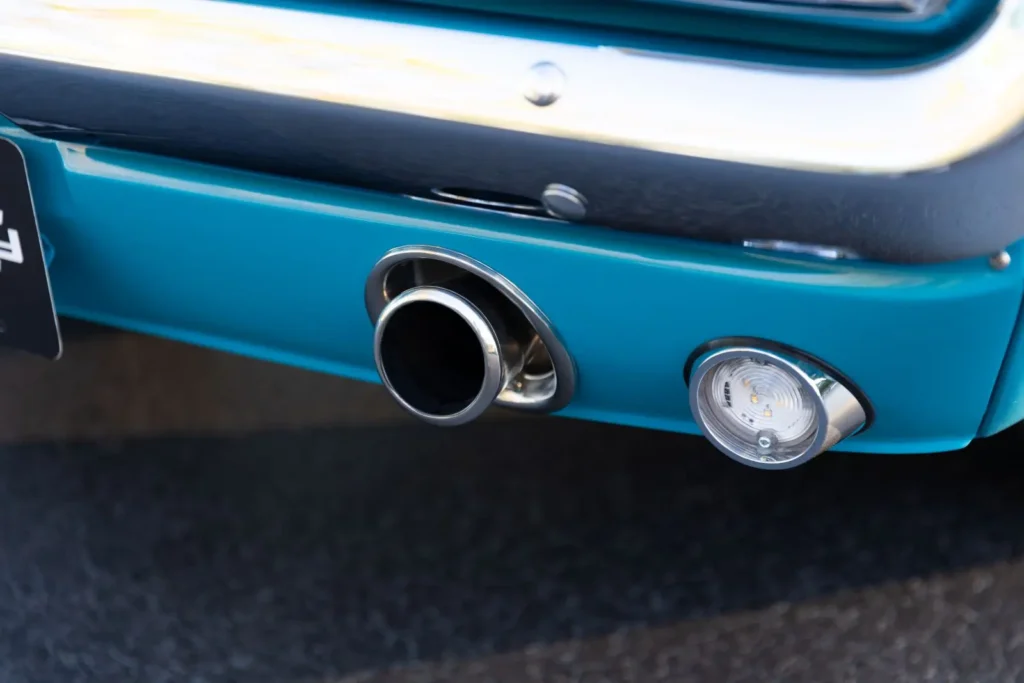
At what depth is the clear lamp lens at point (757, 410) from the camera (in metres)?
1.20

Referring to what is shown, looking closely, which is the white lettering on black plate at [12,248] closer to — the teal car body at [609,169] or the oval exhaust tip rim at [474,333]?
Answer: the teal car body at [609,169]

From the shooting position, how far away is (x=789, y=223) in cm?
109

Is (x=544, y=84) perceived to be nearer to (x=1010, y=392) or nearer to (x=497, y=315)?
(x=497, y=315)

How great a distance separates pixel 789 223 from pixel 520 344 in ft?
1.23

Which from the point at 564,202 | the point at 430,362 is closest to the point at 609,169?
the point at 564,202

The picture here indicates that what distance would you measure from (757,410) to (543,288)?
27 cm

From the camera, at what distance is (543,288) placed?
48.8 inches

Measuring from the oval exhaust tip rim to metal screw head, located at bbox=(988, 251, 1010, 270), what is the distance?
0.53 meters

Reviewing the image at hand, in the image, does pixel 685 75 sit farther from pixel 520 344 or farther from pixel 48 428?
pixel 48 428

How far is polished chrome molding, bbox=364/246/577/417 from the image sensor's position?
1.27 metres

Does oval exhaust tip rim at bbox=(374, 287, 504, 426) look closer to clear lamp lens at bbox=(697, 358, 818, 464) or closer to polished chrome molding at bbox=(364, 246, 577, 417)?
polished chrome molding at bbox=(364, 246, 577, 417)

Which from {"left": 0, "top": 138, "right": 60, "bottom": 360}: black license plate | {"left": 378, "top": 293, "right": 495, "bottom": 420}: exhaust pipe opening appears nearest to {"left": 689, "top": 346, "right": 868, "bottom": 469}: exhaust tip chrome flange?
{"left": 378, "top": 293, "right": 495, "bottom": 420}: exhaust pipe opening

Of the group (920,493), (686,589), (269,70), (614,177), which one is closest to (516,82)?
(614,177)

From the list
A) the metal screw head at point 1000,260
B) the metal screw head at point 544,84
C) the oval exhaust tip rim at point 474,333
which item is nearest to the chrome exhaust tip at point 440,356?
the oval exhaust tip rim at point 474,333
